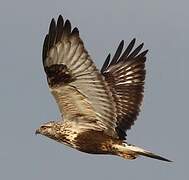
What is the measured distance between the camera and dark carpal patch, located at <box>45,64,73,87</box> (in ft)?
47.4

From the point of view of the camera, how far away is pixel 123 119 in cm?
1648

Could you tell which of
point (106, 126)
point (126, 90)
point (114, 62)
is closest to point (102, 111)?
point (106, 126)

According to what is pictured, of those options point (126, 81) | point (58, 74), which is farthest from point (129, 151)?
point (126, 81)

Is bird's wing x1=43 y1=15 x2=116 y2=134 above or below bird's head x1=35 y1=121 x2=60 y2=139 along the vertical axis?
above

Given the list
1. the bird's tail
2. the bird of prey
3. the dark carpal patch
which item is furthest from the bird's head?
the bird's tail

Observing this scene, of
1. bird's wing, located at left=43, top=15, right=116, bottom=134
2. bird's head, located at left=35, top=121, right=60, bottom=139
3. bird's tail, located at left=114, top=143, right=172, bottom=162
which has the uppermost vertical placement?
bird's wing, located at left=43, top=15, right=116, bottom=134

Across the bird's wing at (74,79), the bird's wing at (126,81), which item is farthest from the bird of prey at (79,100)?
the bird's wing at (126,81)

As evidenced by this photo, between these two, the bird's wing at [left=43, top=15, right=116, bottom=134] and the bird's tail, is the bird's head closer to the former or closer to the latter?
the bird's wing at [left=43, top=15, right=116, bottom=134]

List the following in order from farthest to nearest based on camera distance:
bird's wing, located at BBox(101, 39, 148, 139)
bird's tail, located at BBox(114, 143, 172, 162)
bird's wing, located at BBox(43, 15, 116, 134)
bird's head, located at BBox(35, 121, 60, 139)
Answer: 1. bird's wing, located at BBox(101, 39, 148, 139)
2. bird's head, located at BBox(35, 121, 60, 139)
3. bird's tail, located at BBox(114, 143, 172, 162)
4. bird's wing, located at BBox(43, 15, 116, 134)

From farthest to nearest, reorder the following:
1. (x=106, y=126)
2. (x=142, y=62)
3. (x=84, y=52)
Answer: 1. (x=142, y=62)
2. (x=106, y=126)
3. (x=84, y=52)

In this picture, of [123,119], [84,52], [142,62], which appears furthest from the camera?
[142,62]

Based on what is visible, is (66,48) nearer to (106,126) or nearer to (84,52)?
(84,52)

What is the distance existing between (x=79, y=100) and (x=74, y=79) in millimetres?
390

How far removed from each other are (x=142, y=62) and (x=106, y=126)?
10.5 ft
